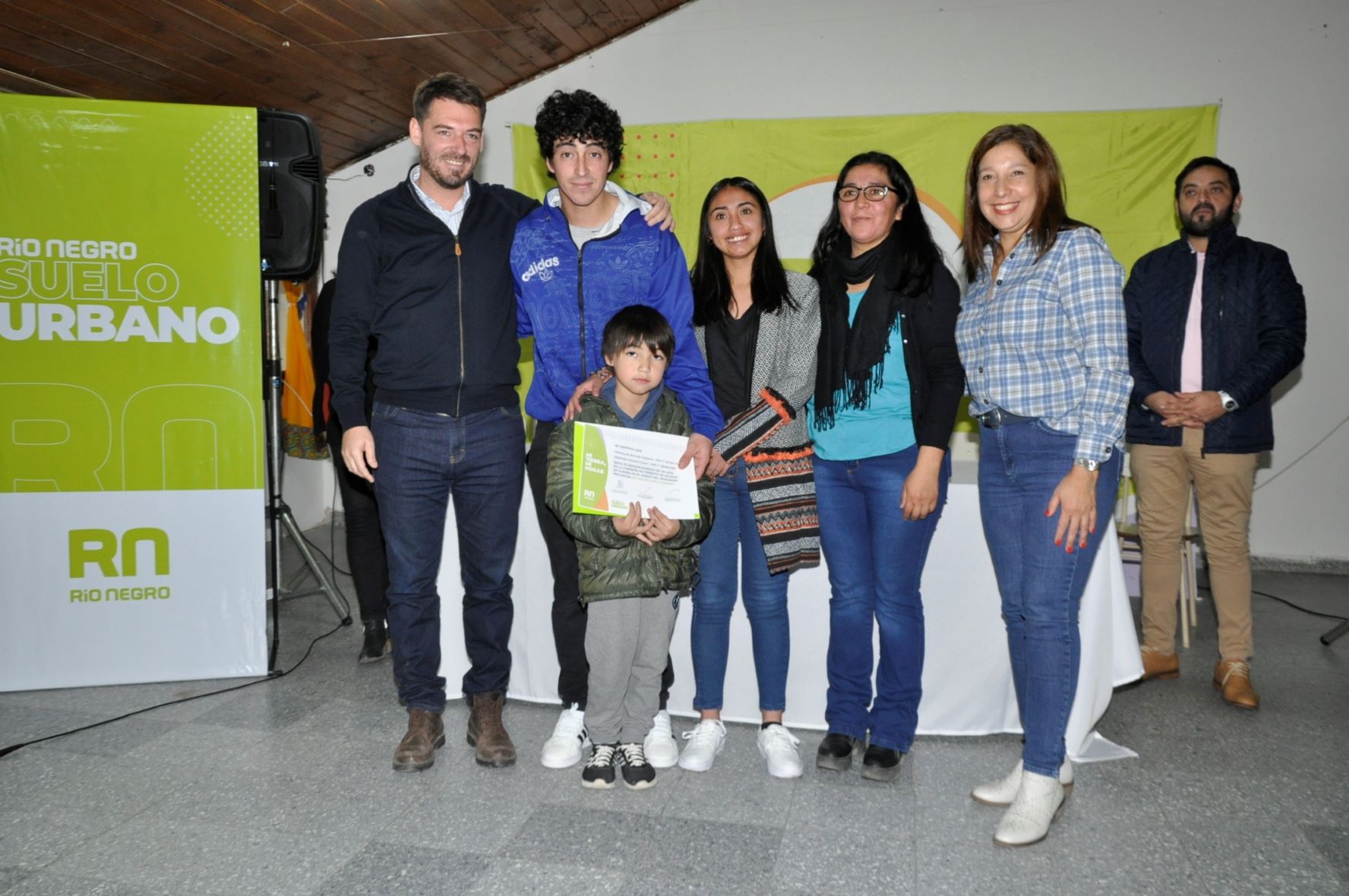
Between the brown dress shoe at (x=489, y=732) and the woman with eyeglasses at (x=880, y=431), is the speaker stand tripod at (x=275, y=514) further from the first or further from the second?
the woman with eyeglasses at (x=880, y=431)

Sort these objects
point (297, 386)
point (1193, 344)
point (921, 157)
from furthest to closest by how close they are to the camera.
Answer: point (297, 386) < point (921, 157) < point (1193, 344)

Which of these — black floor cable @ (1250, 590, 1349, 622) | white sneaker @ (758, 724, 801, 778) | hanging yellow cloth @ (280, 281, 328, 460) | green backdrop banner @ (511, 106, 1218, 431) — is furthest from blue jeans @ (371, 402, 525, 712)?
black floor cable @ (1250, 590, 1349, 622)

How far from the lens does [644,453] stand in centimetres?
214

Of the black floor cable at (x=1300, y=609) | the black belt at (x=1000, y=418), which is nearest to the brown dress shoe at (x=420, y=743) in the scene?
the black belt at (x=1000, y=418)

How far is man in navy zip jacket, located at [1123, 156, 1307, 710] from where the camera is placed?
3010 mm

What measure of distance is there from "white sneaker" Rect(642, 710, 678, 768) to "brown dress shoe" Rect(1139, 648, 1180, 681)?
71.0 inches

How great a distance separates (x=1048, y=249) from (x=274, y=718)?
248 cm

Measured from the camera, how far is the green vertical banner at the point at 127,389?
2.92 m

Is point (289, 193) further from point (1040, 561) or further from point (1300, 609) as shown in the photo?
point (1300, 609)

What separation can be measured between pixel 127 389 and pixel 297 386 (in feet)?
8.26

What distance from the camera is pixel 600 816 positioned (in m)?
2.09

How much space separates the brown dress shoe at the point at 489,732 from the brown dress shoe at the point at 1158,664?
2214mm

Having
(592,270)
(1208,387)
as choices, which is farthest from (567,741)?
(1208,387)

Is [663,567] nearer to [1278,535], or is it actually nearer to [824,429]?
[824,429]
